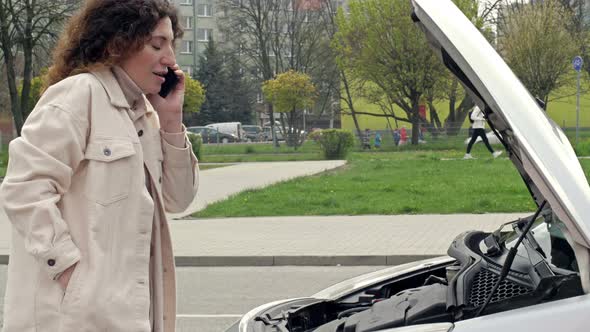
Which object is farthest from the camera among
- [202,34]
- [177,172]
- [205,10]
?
[202,34]

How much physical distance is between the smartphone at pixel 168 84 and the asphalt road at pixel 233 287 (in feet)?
11.6

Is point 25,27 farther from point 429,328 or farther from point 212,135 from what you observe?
point 429,328

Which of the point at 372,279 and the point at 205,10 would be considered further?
the point at 205,10

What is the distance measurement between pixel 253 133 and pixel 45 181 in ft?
190

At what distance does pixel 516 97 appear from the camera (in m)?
2.16

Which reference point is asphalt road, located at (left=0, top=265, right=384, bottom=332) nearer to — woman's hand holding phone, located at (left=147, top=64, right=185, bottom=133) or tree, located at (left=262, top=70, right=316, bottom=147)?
woman's hand holding phone, located at (left=147, top=64, right=185, bottom=133)

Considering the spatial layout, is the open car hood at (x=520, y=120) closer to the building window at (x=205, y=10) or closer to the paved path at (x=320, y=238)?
the paved path at (x=320, y=238)

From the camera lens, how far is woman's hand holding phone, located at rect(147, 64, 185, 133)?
9.26 ft

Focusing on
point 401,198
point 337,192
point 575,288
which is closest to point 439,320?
point 575,288

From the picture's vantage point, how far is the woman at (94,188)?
2.34 metres

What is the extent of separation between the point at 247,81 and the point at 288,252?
52868mm

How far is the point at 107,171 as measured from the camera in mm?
2424

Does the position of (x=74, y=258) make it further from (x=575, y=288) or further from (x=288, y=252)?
(x=288, y=252)

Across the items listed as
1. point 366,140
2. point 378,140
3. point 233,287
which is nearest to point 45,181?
point 233,287
